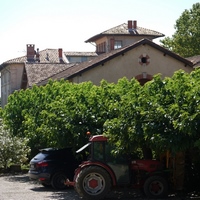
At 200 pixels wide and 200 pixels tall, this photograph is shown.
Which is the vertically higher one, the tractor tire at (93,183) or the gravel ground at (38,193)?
the tractor tire at (93,183)

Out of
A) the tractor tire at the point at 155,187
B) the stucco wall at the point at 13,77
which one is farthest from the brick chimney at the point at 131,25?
the tractor tire at the point at 155,187

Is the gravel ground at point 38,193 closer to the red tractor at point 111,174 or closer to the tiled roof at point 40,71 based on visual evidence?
the red tractor at point 111,174

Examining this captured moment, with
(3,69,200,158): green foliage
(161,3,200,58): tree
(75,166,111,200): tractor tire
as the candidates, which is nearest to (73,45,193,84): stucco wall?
(3,69,200,158): green foliage

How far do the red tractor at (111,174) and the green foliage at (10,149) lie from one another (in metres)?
13.1

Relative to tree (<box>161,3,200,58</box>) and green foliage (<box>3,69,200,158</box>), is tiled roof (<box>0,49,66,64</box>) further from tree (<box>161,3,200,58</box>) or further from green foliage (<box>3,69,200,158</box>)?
green foliage (<box>3,69,200,158</box>)

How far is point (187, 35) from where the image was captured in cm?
7012

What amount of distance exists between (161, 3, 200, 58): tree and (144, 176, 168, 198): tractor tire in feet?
166

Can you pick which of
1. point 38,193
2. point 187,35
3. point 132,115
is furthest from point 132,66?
point 187,35

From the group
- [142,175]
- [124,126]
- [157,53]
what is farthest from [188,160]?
[157,53]

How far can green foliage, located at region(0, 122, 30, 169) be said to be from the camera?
31250 mm

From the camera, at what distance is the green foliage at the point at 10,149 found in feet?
103

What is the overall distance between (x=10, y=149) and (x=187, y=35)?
139 feet

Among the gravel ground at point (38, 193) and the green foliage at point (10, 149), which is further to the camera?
the green foliage at point (10, 149)

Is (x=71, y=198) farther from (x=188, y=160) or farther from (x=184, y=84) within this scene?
(x=184, y=84)
